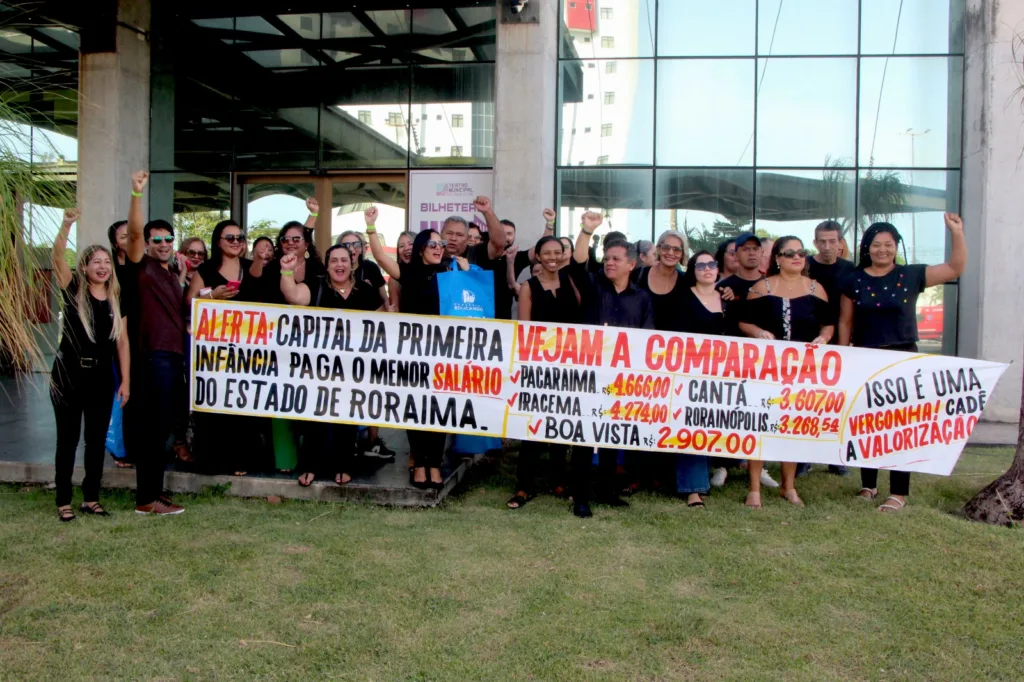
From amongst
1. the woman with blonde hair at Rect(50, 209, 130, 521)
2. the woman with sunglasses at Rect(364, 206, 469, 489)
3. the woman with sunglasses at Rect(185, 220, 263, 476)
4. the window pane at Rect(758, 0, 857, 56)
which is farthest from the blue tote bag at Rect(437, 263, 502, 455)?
the window pane at Rect(758, 0, 857, 56)

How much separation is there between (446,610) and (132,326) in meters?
3.25

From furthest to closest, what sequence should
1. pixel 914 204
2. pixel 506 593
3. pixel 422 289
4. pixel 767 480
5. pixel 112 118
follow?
pixel 112 118
pixel 914 204
pixel 767 480
pixel 422 289
pixel 506 593

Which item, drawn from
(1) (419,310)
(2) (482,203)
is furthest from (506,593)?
(2) (482,203)

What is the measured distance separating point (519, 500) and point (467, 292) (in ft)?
5.61

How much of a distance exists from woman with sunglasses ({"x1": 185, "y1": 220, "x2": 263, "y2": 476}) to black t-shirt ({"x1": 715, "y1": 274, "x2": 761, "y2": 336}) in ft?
12.8

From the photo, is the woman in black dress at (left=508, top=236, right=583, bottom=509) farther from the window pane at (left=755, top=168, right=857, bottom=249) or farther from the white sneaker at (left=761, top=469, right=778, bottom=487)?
the window pane at (left=755, top=168, right=857, bottom=249)

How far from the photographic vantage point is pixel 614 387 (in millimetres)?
6004

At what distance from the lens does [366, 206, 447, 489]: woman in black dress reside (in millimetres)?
6137

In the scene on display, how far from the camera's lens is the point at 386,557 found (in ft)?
15.5

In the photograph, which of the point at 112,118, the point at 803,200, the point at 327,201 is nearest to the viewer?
the point at 803,200

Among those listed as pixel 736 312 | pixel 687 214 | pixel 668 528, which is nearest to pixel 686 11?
pixel 687 214

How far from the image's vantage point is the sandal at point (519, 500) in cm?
592

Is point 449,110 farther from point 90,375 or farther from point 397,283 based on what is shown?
point 90,375

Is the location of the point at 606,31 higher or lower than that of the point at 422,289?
higher
